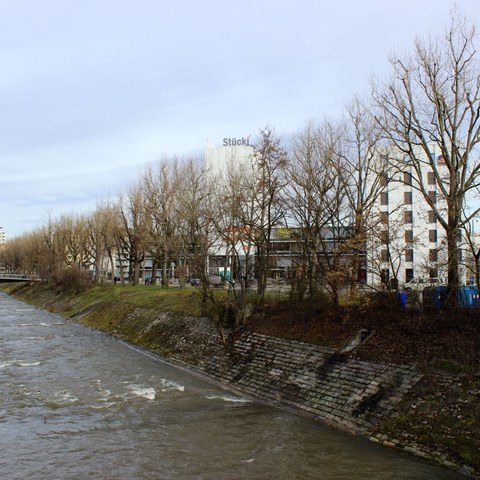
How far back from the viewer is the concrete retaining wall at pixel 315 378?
1630 centimetres

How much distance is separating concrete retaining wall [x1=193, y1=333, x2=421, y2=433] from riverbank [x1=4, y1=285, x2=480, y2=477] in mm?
143

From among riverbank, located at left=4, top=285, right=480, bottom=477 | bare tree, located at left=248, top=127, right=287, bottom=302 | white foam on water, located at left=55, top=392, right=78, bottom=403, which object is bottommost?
white foam on water, located at left=55, top=392, right=78, bottom=403

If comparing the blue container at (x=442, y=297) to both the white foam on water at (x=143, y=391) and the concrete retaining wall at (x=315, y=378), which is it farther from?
the white foam on water at (x=143, y=391)

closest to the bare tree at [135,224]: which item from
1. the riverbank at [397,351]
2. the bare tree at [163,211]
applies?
the bare tree at [163,211]

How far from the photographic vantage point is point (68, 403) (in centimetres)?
1925

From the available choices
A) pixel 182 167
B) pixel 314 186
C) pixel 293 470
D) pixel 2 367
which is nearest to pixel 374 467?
pixel 293 470

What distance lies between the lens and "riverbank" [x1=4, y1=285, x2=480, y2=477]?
13.7 meters

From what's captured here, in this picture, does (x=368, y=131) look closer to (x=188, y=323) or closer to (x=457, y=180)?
(x=457, y=180)

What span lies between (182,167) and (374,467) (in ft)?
131

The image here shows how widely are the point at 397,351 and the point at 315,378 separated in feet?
11.4

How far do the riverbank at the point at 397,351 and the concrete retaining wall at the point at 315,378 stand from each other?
14cm

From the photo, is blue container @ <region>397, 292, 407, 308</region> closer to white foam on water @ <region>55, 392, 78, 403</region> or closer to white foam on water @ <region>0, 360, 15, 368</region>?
white foam on water @ <region>55, 392, 78, 403</region>

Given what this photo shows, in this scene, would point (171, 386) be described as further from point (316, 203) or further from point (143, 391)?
point (316, 203)

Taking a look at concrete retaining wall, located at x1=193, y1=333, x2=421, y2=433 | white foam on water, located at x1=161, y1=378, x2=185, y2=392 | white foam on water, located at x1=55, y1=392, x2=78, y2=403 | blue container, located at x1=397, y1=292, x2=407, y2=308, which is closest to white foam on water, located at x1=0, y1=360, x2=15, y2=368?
white foam on water, located at x1=55, y1=392, x2=78, y2=403
